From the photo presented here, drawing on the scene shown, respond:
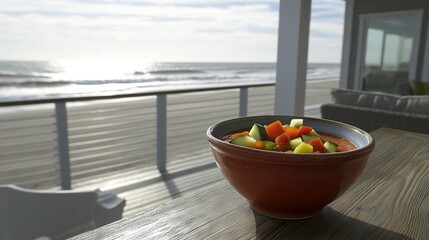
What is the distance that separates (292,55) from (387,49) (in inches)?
181

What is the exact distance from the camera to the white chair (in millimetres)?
1476

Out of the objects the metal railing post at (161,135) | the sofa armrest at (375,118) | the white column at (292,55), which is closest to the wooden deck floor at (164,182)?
the metal railing post at (161,135)

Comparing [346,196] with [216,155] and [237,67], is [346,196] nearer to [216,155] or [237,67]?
[216,155]

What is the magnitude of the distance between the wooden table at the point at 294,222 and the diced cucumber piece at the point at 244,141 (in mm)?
138

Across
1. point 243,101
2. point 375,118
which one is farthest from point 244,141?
point 243,101

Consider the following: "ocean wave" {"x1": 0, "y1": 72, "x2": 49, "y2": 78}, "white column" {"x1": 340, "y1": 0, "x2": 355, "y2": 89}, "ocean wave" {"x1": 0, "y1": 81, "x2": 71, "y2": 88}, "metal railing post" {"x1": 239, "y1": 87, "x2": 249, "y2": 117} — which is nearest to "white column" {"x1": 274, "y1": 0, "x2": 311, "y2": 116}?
"metal railing post" {"x1": 239, "y1": 87, "x2": 249, "y2": 117}

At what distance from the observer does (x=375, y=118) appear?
2182 millimetres

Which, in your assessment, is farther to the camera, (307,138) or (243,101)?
(243,101)

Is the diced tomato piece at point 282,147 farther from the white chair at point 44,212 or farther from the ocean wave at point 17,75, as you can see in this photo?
the ocean wave at point 17,75

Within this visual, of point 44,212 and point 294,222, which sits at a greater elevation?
point 294,222

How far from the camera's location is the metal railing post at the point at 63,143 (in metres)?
2.38

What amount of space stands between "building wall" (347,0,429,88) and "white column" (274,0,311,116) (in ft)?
13.7

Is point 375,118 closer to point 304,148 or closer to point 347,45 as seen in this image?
point 304,148

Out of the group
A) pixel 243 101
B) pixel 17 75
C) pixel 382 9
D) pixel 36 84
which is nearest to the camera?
pixel 243 101
